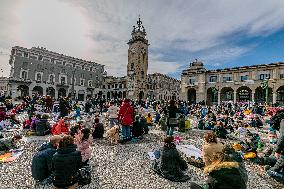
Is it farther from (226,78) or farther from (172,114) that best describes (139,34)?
(172,114)

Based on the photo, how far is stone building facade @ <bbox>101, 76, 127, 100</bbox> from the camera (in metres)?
70.7

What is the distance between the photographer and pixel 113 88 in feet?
238

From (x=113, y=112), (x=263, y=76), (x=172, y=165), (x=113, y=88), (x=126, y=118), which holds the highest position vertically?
(x=263, y=76)

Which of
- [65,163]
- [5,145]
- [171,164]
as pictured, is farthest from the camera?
[5,145]

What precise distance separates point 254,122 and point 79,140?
15.2 meters

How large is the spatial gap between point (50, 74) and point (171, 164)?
2201 inches

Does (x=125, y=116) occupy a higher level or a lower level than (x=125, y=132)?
higher

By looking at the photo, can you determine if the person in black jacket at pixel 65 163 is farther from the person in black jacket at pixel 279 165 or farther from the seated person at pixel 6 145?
the person in black jacket at pixel 279 165

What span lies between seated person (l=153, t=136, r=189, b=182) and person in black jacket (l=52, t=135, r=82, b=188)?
2.35 m

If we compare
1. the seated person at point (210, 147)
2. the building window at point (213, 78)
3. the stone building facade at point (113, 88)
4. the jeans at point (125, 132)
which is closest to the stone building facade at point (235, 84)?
the building window at point (213, 78)

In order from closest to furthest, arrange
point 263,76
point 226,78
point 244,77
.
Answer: point 263,76 < point 244,77 < point 226,78

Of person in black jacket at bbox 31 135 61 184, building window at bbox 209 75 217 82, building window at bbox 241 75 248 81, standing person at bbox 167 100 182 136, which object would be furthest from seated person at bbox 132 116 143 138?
building window at bbox 209 75 217 82

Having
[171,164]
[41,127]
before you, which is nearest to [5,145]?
[41,127]

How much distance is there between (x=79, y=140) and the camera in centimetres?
641
